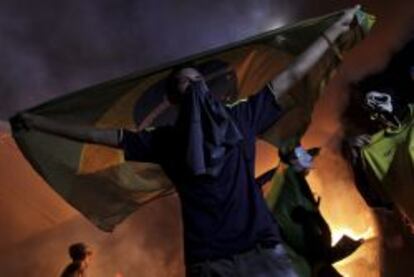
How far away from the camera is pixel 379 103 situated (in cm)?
390

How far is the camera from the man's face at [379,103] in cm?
390

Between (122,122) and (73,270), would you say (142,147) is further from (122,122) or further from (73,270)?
(73,270)

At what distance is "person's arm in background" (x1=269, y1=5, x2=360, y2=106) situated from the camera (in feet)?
9.55

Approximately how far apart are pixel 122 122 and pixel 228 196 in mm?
1181

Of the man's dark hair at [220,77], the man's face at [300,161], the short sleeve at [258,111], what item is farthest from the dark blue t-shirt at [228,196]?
the man's face at [300,161]

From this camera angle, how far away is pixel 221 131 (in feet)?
8.95

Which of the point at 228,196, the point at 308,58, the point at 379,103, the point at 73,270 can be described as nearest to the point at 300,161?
the point at 379,103

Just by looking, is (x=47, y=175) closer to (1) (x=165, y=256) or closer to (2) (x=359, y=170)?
(2) (x=359, y=170)

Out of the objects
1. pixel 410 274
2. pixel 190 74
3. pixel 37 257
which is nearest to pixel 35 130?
pixel 190 74

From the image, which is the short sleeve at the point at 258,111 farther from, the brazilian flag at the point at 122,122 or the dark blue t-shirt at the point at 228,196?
the brazilian flag at the point at 122,122

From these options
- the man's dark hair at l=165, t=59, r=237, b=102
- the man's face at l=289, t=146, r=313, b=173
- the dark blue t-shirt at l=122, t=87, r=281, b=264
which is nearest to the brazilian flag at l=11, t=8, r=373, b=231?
the man's dark hair at l=165, t=59, r=237, b=102

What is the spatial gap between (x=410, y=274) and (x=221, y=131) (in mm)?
5648

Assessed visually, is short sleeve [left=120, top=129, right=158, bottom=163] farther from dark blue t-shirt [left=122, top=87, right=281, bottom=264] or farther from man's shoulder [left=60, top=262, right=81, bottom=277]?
man's shoulder [left=60, top=262, right=81, bottom=277]

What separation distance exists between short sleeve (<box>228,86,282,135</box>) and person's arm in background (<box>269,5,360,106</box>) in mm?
40
